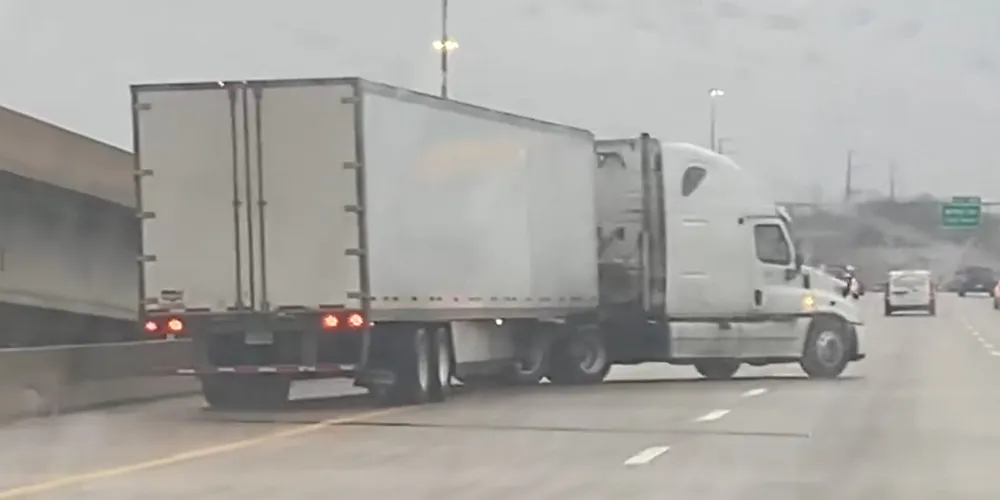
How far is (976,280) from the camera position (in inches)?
4146

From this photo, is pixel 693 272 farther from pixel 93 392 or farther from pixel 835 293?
pixel 93 392

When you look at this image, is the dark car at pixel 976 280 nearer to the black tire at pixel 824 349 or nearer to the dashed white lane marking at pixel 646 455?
the black tire at pixel 824 349

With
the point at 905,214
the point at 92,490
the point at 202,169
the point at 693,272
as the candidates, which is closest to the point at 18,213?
the point at 202,169

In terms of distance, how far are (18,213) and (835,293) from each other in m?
12.3

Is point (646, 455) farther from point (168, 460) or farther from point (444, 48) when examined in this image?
point (444, 48)

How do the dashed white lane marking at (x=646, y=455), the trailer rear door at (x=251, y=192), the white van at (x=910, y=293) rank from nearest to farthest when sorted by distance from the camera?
the dashed white lane marking at (x=646, y=455)
the trailer rear door at (x=251, y=192)
the white van at (x=910, y=293)

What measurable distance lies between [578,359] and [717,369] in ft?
8.91

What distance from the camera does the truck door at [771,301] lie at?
27.7 metres

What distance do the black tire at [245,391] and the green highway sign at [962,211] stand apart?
3415 inches

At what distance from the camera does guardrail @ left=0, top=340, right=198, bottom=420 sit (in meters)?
20.8

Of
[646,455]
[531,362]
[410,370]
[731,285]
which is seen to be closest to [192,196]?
[410,370]

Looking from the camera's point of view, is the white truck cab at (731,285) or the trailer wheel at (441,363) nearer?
the trailer wheel at (441,363)

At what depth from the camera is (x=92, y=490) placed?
1341cm

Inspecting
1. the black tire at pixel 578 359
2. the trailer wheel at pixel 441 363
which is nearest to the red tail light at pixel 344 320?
the trailer wheel at pixel 441 363
